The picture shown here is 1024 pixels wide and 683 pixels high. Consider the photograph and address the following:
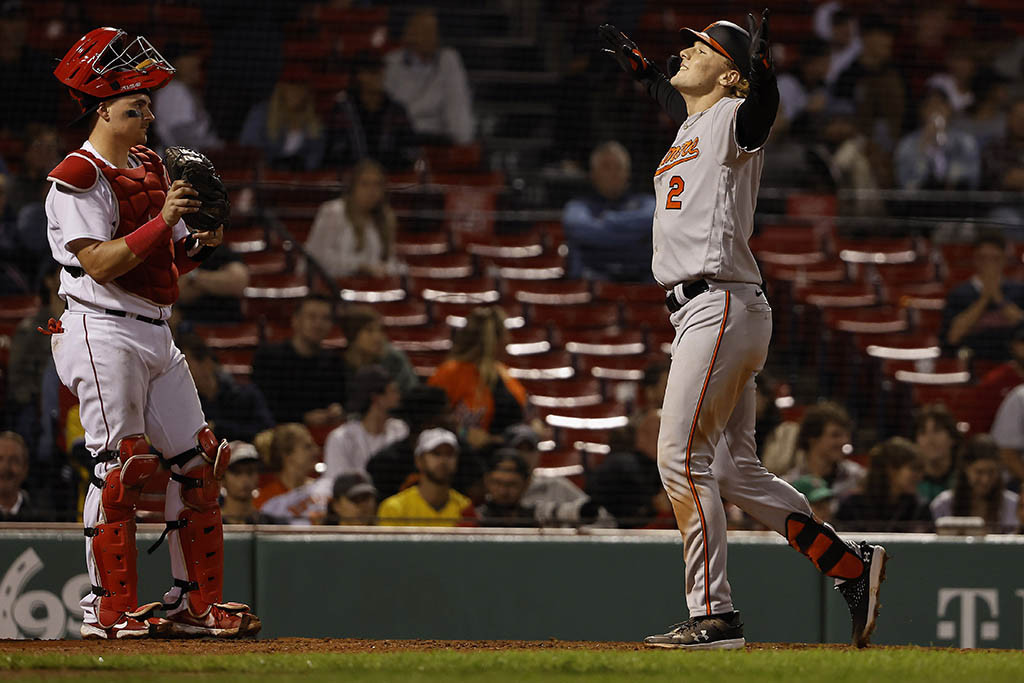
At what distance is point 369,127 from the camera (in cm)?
977

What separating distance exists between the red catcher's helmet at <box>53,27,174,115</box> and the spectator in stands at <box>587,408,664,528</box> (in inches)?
116

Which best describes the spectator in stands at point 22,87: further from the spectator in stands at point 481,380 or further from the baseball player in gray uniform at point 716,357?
the baseball player in gray uniform at point 716,357

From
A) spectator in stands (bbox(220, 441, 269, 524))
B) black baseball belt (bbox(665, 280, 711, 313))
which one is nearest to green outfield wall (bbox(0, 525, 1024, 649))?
spectator in stands (bbox(220, 441, 269, 524))

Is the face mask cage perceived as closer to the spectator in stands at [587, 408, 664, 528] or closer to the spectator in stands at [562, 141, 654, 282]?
the spectator in stands at [587, 408, 664, 528]

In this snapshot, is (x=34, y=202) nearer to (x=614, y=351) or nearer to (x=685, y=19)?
(x=614, y=351)

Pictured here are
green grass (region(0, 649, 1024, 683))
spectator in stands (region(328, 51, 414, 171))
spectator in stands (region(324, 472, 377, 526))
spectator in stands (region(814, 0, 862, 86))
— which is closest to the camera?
green grass (region(0, 649, 1024, 683))

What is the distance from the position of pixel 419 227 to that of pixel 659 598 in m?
3.89

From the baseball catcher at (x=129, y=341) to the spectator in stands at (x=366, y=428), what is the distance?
2385 mm

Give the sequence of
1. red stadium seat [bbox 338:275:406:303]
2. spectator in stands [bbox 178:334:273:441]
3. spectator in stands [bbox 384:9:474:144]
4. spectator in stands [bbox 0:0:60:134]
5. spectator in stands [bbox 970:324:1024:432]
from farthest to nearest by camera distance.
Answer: spectator in stands [bbox 384:9:474:144], spectator in stands [bbox 0:0:60:134], red stadium seat [bbox 338:275:406:303], spectator in stands [bbox 970:324:1024:432], spectator in stands [bbox 178:334:273:441]

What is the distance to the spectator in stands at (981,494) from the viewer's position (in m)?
6.64

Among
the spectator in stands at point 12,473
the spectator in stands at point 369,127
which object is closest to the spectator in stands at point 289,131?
the spectator in stands at point 369,127

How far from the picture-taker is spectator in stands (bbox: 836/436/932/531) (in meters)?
6.75

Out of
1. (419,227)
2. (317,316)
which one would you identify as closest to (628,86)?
(419,227)

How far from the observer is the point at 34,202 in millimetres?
7730
